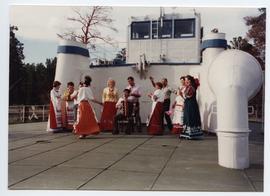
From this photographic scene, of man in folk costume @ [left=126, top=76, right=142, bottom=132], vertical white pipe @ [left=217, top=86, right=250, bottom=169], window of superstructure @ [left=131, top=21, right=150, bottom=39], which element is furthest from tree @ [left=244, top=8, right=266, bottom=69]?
man in folk costume @ [left=126, top=76, right=142, bottom=132]

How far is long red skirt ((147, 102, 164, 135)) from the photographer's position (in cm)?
388

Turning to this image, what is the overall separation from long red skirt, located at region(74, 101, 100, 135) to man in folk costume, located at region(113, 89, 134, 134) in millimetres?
252

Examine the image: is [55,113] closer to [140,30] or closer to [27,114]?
[27,114]

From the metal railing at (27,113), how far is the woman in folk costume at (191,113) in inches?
45.5

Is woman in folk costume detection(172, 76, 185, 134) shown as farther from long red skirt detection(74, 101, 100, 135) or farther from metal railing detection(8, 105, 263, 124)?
metal railing detection(8, 105, 263, 124)

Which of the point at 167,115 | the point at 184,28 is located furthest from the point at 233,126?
the point at 184,28

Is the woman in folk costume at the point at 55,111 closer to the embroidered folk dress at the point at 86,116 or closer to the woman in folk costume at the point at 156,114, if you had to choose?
the embroidered folk dress at the point at 86,116

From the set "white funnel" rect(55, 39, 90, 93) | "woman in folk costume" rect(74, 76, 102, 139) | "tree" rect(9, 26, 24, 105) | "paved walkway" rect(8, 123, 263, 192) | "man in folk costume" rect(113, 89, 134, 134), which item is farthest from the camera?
"woman in folk costume" rect(74, 76, 102, 139)

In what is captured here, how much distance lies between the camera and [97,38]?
3.50 m

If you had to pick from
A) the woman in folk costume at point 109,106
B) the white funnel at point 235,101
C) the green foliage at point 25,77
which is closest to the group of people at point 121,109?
the woman in folk costume at point 109,106

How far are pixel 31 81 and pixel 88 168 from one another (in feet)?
2.46

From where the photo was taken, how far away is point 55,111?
3.83 meters

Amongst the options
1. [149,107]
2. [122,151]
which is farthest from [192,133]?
[122,151]

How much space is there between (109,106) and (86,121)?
0.27 metres
